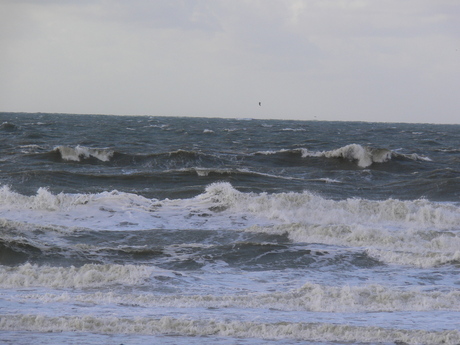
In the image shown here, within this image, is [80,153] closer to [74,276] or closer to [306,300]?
[74,276]

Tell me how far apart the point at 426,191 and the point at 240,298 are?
12527 mm

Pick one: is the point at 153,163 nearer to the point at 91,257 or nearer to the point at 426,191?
the point at 426,191

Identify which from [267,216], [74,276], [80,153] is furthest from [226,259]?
[80,153]

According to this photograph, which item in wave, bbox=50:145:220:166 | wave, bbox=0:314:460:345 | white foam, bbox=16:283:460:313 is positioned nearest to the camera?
wave, bbox=0:314:460:345

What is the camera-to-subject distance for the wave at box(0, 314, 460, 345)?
6.56m

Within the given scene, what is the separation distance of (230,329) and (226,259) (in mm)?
4176

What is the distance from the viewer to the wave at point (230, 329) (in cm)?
656

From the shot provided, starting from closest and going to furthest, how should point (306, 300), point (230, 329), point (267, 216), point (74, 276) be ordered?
point (230, 329)
point (306, 300)
point (74, 276)
point (267, 216)

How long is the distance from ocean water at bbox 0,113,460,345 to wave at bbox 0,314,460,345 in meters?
0.02

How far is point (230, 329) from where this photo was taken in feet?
22.0

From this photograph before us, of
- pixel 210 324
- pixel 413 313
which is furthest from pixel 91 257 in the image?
pixel 413 313

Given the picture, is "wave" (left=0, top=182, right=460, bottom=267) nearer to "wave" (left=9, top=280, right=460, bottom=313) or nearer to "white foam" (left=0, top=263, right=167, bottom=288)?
"wave" (left=9, top=280, right=460, bottom=313)

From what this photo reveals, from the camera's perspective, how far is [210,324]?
6844 mm

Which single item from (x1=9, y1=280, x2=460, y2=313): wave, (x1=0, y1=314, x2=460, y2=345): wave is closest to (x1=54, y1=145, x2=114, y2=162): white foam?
(x1=9, y1=280, x2=460, y2=313): wave
